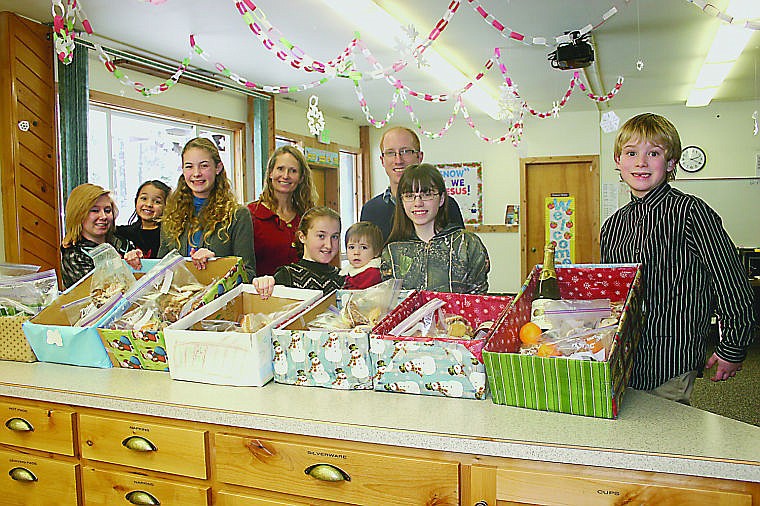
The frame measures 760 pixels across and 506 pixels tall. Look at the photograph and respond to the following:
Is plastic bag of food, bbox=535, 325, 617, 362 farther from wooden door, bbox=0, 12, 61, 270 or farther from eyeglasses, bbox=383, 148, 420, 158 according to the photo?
wooden door, bbox=0, 12, 61, 270

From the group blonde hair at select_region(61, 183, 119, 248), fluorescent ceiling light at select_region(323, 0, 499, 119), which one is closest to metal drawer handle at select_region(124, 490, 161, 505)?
blonde hair at select_region(61, 183, 119, 248)

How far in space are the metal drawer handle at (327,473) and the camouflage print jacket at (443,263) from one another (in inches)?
33.9

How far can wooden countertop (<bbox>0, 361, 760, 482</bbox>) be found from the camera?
1198 mm

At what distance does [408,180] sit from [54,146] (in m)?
3.42

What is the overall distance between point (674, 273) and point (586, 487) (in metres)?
0.82

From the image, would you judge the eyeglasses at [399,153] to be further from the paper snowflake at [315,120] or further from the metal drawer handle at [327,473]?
the paper snowflake at [315,120]

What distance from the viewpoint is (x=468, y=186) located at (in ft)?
30.4

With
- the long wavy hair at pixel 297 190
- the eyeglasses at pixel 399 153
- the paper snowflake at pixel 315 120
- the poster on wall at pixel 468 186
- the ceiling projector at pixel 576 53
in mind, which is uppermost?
the ceiling projector at pixel 576 53

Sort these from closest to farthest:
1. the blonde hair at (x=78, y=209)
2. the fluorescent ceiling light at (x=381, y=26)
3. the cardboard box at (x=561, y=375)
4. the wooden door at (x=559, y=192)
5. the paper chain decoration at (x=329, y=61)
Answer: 1. the cardboard box at (x=561, y=375)
2. the blonde hair at (x=78, y=209)
3. the paper chain decoration at (x=329, y=61)
4. the fluorescent ceiling light at (x=381, y=26)
5. the wooden door at (x=559, y=192)

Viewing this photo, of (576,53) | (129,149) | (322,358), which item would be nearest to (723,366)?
(322,358)

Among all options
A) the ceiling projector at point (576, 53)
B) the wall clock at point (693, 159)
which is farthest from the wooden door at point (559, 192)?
the ceiling projector at point (576, 53)

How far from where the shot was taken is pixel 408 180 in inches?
85.0

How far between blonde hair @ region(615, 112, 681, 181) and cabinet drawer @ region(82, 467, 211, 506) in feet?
4.84

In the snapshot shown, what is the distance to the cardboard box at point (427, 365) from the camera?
4.87 ft
